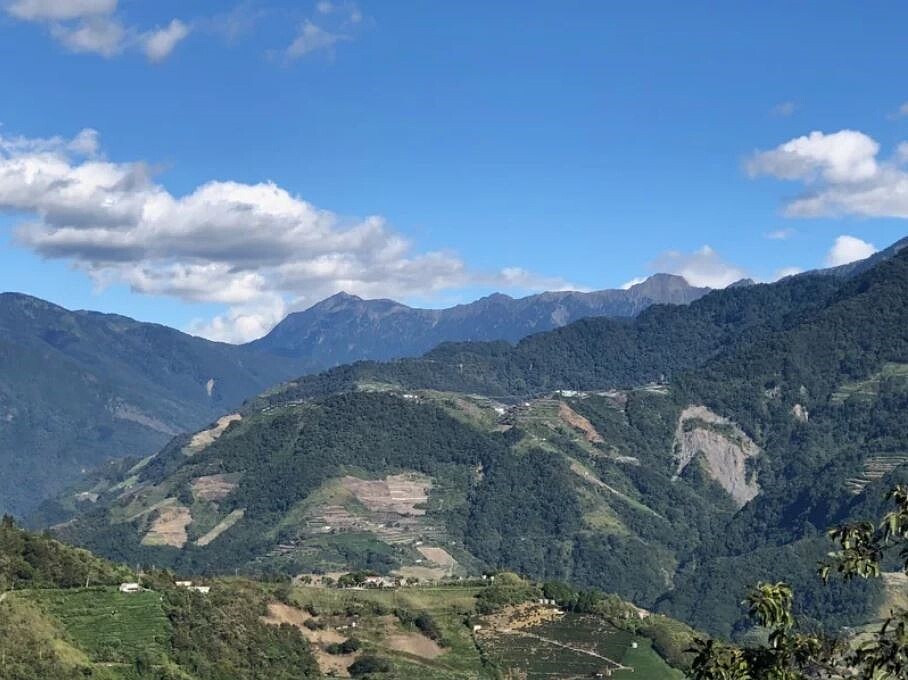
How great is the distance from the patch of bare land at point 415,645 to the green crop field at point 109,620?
2961 centimetres

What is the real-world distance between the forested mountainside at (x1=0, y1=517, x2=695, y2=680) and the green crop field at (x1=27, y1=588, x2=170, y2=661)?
18 cm

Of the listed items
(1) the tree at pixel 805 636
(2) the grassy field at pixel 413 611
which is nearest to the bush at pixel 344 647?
(2) the grassy field at pixel 413 611

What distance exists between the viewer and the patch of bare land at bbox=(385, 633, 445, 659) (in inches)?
5017

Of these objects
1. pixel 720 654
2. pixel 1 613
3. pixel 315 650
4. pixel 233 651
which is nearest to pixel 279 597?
pixel 315 650

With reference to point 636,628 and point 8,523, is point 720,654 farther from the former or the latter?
point 636,628

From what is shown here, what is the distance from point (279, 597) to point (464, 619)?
24.2m

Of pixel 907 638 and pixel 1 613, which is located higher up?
pixel 907 638

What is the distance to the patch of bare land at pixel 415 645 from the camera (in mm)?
127438

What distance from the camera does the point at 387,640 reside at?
422 feet

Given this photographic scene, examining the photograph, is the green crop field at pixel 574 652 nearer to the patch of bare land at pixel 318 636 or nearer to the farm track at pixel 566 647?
the farm track at pixel 566 647

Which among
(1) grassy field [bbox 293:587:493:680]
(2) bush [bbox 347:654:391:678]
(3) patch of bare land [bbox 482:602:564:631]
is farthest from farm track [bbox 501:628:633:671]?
(2) bush [bbox 347:654:391:678]

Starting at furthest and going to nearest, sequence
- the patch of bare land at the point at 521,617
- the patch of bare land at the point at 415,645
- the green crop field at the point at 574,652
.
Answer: the patch of bare land at the point at 521,617
the patch of bare land at the point at 415,645
the green crop field at the point at 574,652

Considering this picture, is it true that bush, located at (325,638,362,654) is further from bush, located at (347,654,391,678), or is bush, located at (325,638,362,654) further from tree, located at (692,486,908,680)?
tree, located at (692,486,908,680)

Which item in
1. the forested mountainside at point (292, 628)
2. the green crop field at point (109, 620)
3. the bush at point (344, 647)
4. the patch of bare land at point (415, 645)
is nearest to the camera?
the forested mountainside at point (292, 628)
